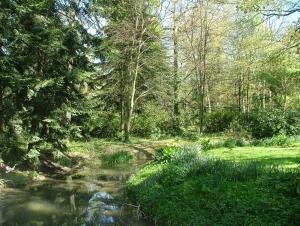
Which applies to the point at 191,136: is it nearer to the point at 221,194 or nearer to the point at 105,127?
the point at 105,127

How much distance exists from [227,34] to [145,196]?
2242 centimetres

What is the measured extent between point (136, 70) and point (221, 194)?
17748mm

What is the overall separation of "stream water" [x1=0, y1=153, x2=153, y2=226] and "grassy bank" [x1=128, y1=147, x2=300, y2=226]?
714mm

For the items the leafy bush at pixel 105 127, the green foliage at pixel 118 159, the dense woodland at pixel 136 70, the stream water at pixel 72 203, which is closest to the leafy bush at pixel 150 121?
the dense woodland at pixel 136 70

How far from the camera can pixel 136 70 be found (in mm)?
25438

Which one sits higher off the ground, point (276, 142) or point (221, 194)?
point (276, 142)

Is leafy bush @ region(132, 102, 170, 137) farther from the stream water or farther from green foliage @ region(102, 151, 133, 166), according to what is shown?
the stream water

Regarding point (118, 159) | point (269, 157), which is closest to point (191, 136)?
point (118, 159)

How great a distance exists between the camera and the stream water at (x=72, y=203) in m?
10.1

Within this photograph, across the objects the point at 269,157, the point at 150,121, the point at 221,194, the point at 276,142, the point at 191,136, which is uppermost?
the point at 150,121

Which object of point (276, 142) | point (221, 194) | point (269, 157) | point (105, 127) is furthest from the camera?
point (105, 127)

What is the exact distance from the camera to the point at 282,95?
3409 cm

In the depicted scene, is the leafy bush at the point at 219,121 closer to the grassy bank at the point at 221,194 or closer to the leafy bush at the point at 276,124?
→ the leafy bush at the point at 276,124

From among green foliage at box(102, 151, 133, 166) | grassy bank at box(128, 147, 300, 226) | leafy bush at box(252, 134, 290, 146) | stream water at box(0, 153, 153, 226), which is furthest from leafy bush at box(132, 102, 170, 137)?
grassy bank at box(128, 147, 300, 226)
